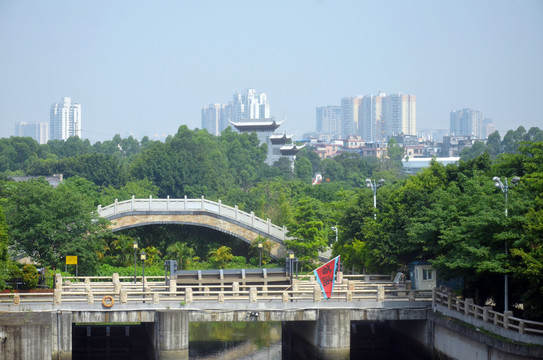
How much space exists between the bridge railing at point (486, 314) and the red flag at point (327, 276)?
13.8 feet

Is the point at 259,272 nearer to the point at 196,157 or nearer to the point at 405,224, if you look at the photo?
the point at 405,224

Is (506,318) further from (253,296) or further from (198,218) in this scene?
(198,218)

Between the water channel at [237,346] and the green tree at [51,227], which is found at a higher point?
the green tree at [51,227]

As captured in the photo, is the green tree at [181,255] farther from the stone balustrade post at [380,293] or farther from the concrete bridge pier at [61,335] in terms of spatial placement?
the stone balustrade post at [380,293]

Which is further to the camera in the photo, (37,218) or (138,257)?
(138,257)

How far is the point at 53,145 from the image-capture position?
544 ft

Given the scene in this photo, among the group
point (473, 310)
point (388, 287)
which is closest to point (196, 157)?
point (388, 287)

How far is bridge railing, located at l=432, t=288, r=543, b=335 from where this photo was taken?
29.7 m

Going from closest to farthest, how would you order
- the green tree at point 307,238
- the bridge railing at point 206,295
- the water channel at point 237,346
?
the bridge railing at point 206,295, the water channel at point 237,346, the green tree at point 307,238

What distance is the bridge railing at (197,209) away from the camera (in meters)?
59.3

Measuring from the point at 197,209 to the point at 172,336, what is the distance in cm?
2544

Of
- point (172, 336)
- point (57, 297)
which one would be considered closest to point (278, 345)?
point (172, 336)

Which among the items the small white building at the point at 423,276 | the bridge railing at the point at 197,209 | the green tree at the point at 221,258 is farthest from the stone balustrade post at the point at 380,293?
the bridge railing at the point at 197,209

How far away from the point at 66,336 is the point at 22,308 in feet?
6.89
